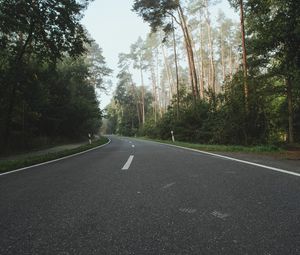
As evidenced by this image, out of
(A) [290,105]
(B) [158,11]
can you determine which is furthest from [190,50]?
(A) [290,105]

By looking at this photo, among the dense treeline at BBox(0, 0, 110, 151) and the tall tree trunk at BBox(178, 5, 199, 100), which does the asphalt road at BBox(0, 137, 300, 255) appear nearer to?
the dense treeline at BBox(0, 0, 110, 151)

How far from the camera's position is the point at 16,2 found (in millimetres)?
10852

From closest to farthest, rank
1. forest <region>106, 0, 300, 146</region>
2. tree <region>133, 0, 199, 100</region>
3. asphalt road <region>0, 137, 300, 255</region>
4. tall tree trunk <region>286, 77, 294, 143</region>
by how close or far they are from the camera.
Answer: asphalt road <region>0, 137, 300, 255</region> < forest <region>106, 0, 300, 146</region> < tall tree trunk <region>286, 77, 294, 143</region> < tree <region>133, 0, 199, 100</region>

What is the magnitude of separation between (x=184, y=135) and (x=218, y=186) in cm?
1854

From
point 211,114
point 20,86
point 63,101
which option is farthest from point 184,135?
point 20,86

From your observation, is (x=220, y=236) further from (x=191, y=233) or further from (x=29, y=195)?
(x=29, y=195)

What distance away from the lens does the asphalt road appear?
6.31 feet

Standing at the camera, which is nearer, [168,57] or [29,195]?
[29,195]

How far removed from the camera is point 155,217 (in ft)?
8.41

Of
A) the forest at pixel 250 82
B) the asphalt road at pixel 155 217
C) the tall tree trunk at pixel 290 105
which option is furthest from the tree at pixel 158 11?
the asphalt road at pixel 155 217

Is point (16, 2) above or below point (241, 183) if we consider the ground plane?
above

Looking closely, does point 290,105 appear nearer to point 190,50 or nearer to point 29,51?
point 190,50

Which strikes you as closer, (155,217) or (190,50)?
(155,217)

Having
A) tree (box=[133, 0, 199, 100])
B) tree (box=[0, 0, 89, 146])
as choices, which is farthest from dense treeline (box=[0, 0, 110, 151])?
tree (box=[133, 0, 199, 100])
